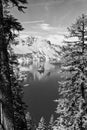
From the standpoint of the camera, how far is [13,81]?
15.5 metres

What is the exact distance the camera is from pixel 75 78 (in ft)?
45.6

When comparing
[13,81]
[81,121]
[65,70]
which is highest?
[65,70]

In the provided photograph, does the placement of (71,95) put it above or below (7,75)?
below

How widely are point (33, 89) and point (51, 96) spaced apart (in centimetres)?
2807

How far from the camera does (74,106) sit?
13.9 metres

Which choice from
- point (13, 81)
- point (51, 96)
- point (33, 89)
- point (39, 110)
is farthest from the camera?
point (33, 89)

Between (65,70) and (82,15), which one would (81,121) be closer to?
(65,70)

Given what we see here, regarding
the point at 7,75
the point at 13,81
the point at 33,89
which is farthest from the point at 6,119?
the point at 33,89

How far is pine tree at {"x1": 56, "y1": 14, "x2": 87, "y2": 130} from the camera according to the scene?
13414mm

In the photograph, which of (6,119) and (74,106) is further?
(74,106)

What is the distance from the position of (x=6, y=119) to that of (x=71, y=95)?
1003 centimetres

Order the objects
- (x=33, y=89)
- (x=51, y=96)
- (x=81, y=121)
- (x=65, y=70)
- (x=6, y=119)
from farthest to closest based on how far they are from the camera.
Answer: (x=33, y=89) → (x=51, y=96) → (x=65, y=70) → (x=81, y=121) → (x=6, y=119)

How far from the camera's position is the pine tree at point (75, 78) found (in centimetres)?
1341

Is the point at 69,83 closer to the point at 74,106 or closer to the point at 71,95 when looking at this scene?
the point at 71,95
